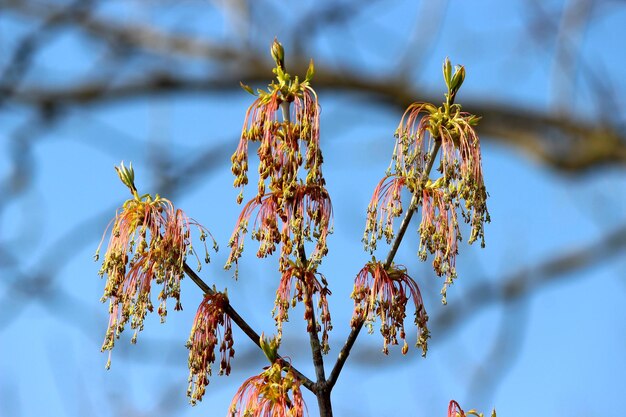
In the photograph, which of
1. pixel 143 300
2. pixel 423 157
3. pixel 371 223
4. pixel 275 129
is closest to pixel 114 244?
pixel 143 300

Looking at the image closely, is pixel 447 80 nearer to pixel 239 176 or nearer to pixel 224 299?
pixel 239 176

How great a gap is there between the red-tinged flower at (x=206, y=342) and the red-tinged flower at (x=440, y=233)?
1.63 ft

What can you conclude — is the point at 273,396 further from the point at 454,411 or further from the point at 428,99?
the point at 428,99

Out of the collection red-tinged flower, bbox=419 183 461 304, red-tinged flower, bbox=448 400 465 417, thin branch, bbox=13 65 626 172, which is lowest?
red-tinged flower, bbox=448 400 465 417

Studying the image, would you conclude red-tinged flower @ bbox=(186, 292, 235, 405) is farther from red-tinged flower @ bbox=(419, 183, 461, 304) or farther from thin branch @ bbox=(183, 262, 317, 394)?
red-tinged flower @ bbox=(419, 183, 461, 304)

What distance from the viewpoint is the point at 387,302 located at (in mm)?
2084

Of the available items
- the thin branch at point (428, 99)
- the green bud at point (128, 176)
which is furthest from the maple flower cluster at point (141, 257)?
the thin branch at point (428, 99)

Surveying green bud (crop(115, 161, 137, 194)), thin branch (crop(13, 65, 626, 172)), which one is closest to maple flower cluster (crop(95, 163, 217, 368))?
green bud (crop(115, 161, 137, 194))

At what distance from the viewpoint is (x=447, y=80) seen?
7.29 feet

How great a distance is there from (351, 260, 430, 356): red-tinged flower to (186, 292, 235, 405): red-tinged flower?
12.5 inches

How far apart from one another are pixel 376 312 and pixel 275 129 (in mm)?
491

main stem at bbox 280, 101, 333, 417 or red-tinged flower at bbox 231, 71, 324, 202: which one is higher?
red-tinged flower at bbox 231, 71, 324, 202

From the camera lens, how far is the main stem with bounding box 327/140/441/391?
204cm

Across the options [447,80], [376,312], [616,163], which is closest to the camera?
[376,312]
